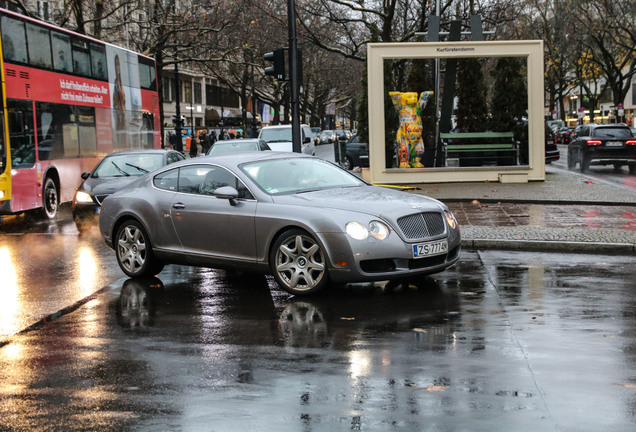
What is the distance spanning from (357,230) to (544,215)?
25.8 feet

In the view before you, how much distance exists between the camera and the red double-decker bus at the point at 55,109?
1623 cm

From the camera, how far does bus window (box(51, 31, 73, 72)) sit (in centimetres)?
1847

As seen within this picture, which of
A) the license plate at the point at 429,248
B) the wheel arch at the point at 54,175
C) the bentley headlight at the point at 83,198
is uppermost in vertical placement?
the wheel arch at the point at 54,175

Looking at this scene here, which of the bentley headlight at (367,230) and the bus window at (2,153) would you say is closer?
the bentley headlight at (367,230)

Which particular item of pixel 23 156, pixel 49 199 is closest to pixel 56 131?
pixel 49 199

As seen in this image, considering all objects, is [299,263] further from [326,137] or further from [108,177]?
[326,137]

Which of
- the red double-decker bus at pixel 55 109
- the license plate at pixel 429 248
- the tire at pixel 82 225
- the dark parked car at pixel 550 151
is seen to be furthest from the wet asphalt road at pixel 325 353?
the dark parked car at pixel 550 151

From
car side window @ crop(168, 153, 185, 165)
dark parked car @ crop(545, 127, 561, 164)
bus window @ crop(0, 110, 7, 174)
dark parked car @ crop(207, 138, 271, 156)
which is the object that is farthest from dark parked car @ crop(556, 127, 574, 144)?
bus window @ crop(0, 110, 7, 174)

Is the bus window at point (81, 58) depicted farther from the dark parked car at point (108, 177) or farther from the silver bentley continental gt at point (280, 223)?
the silver bentley continental gt at point (280, 223)

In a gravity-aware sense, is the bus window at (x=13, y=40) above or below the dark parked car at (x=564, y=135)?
above

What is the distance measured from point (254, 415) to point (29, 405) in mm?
1355

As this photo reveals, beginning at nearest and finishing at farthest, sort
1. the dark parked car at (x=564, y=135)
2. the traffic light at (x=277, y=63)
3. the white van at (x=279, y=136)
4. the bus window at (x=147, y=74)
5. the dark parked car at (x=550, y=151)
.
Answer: the traffic light at (x=277, y=63) < the bus window at (x=147, y=74) < the dark parked car at (x=550, y=151) < the white van at (x=279, y=136) < the dark parked car at (x=564, y=135)

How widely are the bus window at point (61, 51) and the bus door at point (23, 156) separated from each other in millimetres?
1791

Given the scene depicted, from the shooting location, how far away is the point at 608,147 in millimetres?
29750
